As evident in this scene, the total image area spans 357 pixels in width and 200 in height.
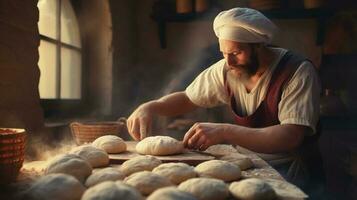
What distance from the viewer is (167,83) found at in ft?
14.0

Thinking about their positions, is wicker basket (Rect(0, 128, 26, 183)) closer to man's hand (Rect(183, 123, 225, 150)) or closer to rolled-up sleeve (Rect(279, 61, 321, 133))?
man's hand (Rect(183, 123, 225, 150))

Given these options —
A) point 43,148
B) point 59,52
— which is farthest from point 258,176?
point 59,52

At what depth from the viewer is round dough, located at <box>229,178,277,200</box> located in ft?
3.46

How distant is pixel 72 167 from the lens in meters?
1.22

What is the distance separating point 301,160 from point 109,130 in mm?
1043

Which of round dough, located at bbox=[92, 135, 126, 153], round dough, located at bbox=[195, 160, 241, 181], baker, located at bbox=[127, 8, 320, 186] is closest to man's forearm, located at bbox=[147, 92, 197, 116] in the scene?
baker, located at bbox=[127, 8, 320, 186]

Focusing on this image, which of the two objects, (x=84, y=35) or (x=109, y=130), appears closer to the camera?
(x=109, y=130)

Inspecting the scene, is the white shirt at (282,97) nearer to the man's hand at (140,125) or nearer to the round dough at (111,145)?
the man's hand at (140,125)

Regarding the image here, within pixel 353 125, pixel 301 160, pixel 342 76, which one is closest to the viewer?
pixel 301 160

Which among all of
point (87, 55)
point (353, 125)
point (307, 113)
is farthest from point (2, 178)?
point (353, 125)

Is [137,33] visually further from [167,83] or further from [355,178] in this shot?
[355,178]

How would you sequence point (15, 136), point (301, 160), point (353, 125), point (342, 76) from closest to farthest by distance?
point (15, 136) < point (301, 160) < point (353, 125) < point (342, 76)

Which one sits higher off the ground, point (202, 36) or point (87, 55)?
point (202, 36)

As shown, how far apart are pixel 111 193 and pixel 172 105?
155 centimetres
